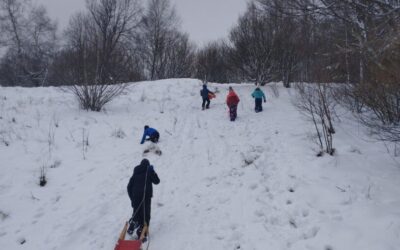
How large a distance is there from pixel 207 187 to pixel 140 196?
7.02ft

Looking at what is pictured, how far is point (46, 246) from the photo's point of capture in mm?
5512

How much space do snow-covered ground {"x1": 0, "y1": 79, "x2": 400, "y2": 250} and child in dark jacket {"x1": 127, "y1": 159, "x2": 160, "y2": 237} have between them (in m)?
0.36

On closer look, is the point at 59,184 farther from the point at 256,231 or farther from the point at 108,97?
the point at 108,97

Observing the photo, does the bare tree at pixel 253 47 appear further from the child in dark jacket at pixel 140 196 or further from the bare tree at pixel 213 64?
the child in dark jacket at pixel 140 196

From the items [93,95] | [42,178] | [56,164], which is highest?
[93,95]

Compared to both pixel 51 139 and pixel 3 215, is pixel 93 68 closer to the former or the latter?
pixel 51 139

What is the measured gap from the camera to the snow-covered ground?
5.35 metres

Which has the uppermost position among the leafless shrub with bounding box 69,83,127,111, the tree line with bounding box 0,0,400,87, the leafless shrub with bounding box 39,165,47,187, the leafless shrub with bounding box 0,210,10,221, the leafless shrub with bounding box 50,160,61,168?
the tree line with bounding box 0,0,400,87

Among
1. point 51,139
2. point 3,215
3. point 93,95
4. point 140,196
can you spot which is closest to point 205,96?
point 93,95

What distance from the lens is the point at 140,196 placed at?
580 centimetres

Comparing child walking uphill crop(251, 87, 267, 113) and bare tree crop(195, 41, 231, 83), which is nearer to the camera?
child walking uphill crop(251, 87, 267, 113)

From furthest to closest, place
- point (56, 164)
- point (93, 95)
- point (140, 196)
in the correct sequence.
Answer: point (93, 95), point (56, 164), point (140, 196)

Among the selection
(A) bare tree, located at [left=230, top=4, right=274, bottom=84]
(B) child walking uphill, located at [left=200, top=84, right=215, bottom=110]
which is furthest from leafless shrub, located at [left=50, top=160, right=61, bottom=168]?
(A) bare tree, located at [left=230, top=4, right=274, bottom=84]

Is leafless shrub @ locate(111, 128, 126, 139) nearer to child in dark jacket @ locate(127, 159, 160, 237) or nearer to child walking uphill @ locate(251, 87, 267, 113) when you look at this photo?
child in dark jacket @ locate(127, 159, 160, 237)
